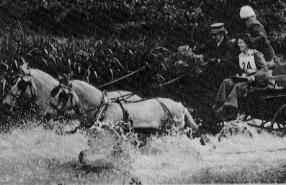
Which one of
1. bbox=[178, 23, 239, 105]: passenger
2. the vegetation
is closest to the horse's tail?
the vegetation

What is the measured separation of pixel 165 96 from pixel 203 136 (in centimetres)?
61

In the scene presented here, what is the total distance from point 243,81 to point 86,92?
190 centimetres

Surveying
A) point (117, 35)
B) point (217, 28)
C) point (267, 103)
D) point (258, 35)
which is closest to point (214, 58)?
point (217, 28)

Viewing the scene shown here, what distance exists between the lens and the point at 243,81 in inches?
215

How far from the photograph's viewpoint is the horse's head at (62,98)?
174 inches

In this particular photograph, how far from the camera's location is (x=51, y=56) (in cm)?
490

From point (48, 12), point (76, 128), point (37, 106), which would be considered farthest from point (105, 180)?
point (48, 12)

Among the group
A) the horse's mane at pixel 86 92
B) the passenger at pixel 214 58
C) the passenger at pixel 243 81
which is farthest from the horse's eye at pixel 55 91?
the passenger at pixel 243 81

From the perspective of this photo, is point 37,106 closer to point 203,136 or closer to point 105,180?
point 105,180

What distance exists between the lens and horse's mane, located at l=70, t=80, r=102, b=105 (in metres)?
4.55

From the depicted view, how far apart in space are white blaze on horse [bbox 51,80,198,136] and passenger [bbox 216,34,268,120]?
19.5 inches

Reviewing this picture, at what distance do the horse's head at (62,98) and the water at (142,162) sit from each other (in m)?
0.30

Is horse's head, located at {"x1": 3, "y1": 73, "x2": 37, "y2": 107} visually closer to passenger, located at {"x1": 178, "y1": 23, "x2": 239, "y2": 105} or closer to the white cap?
passenger, located at {"x1": 178, "y1": 23, "x2": 239, "y2": 105}

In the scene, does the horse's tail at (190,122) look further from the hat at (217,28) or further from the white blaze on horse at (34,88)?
the white blaze on horse at (34,88)
